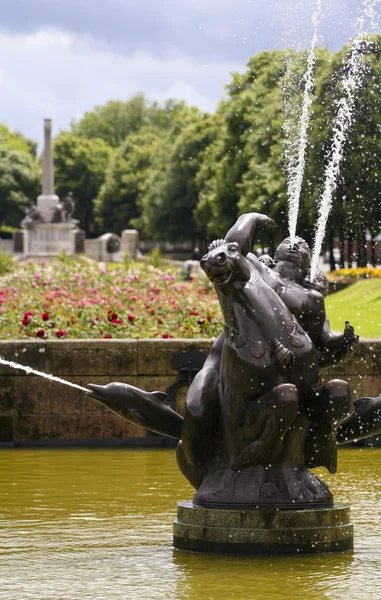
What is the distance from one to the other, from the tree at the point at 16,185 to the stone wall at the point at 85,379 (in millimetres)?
108578

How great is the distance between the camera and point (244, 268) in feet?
27.7

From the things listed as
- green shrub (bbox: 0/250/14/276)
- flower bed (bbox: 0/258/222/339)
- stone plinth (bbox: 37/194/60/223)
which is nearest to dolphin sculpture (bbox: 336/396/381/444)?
flower bed (bbox: 0/258/222/339)

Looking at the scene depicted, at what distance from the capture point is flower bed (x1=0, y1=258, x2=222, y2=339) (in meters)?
17.8

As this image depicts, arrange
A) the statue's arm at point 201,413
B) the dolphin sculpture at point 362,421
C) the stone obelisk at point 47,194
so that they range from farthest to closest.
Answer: the stone obelisk at point 47,194 → the dolphin sculpture at point 362,421 → the statue's arm at point 201,413

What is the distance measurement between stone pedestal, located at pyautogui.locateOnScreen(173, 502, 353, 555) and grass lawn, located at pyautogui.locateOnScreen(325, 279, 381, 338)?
1296cm

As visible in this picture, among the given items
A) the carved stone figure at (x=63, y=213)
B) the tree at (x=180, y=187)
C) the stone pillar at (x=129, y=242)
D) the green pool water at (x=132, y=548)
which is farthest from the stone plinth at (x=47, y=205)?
the green pool water at (x=132, y=548)

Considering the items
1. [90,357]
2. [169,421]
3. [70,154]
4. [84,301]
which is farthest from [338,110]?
[70,154]

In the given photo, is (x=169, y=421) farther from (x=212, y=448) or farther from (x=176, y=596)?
(x=176, y=596)

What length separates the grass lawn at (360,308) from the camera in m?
24.1

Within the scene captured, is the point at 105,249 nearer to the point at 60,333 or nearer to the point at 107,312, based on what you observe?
the point at 107,312

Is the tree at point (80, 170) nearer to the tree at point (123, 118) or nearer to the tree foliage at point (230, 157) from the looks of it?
the tree foliage at point (230, 157)

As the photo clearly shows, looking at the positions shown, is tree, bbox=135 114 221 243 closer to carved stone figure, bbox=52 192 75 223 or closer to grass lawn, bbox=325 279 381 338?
carved stone figure, bbox=52 192 75 223

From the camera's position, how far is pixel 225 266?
8344mm

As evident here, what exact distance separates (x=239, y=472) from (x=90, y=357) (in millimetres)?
6139
